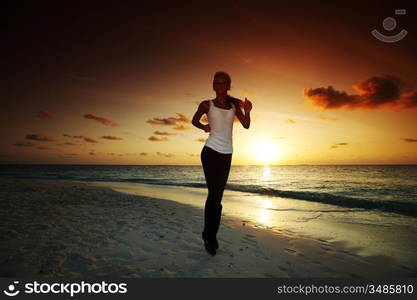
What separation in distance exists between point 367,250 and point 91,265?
500cm

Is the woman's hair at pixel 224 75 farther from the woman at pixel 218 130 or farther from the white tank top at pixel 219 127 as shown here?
the white tank top at pixel 219 127

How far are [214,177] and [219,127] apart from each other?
2.37 feet

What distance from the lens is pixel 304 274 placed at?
3525mm

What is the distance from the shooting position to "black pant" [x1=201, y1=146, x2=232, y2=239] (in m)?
3.57

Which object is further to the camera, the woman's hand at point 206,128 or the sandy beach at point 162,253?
the woman's hand at point 206,128

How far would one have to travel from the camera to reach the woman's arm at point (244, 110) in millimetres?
3633

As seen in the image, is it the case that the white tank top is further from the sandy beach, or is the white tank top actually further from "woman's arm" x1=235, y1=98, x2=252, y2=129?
the sandy beach

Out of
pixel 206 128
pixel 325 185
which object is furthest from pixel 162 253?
pixel 325 185

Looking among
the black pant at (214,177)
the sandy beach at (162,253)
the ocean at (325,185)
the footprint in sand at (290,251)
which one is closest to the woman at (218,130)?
the black pant at (214,177)

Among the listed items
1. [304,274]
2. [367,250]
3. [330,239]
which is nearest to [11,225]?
[304,274]

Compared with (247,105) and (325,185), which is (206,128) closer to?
(247,105)

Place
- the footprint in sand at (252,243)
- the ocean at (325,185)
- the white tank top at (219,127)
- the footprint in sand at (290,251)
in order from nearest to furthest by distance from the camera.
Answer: the white tank top at (219,127) → the footprint in sand at (252,243) → the footprint in sand at (290,251) → the ocean at (325,185)

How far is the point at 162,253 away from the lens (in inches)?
158

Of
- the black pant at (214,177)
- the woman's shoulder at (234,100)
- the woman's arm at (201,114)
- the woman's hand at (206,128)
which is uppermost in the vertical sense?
the woman's shoulder at (234,100)
